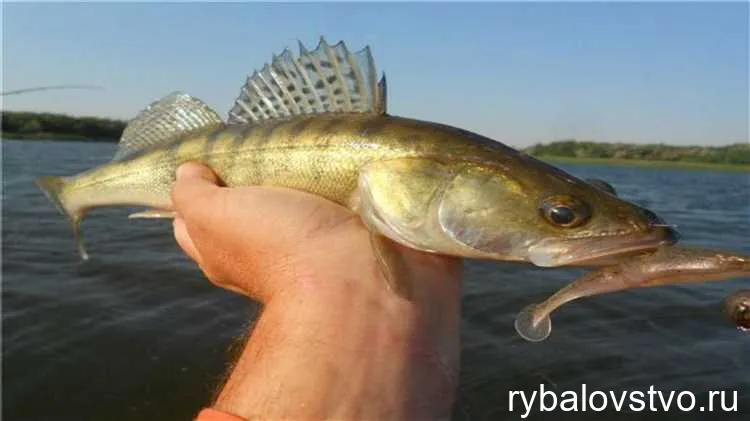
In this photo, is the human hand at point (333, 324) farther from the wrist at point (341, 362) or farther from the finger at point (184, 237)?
the finger at point (184, 237)

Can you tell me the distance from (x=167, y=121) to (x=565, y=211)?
2891 mm

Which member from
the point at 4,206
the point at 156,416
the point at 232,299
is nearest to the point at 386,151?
the point at 156,416

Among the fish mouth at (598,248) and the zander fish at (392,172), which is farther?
the zander fish at (392,172)

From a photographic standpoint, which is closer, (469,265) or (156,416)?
(156,416)

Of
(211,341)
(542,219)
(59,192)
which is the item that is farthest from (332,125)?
(211,341)

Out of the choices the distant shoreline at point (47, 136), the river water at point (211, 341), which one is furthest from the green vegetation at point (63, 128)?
the river water at point (211, 341)

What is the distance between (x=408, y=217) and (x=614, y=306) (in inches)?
291

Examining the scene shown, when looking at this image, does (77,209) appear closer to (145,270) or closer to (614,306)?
(145,270)

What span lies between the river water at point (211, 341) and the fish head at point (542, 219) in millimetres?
2357

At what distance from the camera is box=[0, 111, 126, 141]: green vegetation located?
61925 millimetres

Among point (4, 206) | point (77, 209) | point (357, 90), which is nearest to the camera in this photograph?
point (357, 90)

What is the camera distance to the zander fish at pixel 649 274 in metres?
1.97

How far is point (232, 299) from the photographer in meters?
9.35

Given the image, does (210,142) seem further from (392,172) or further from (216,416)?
(216,416)
